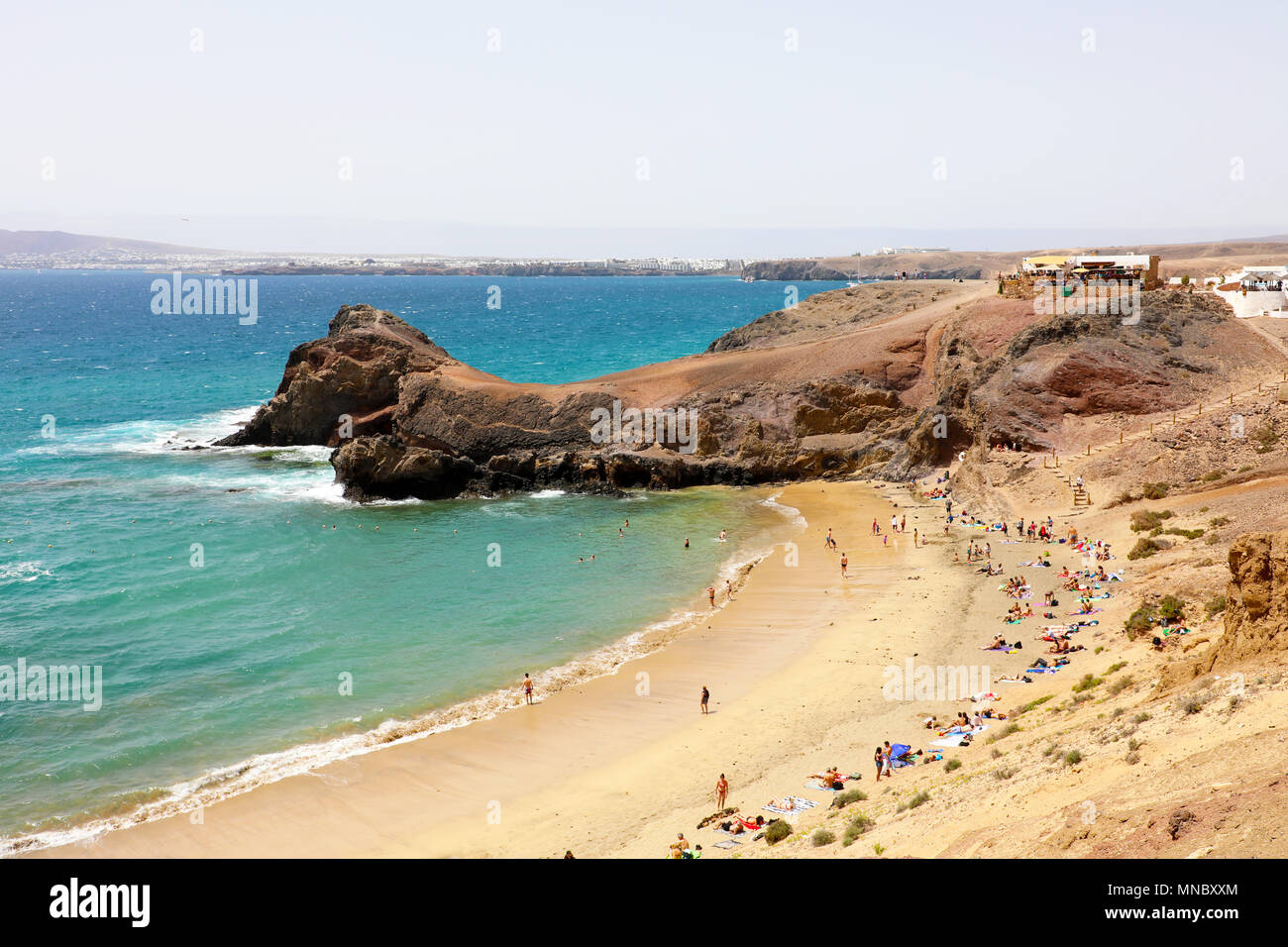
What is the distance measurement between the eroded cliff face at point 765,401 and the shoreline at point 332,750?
2036 cm

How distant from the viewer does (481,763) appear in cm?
2359

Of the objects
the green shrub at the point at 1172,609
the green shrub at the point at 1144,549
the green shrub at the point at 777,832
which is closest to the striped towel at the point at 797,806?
the green shrub at the point at 777,832

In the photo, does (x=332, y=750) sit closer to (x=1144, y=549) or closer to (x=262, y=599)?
(x=262, y=599)

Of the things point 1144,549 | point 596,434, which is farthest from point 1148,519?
point 596,434

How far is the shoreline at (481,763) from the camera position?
20.3 metres

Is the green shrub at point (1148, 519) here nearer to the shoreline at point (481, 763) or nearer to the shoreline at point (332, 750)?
the shoreline at point (481, 763)

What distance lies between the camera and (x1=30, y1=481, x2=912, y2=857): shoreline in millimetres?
20344

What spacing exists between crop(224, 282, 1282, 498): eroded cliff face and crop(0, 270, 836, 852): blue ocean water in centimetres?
259

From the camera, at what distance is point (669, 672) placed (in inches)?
1123

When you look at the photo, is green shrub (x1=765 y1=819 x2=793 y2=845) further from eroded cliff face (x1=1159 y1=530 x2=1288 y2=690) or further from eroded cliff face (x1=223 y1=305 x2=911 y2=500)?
eroded cliff face (x1=223 y1=305 x2=911 y2=500)

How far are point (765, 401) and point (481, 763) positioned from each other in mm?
34935
